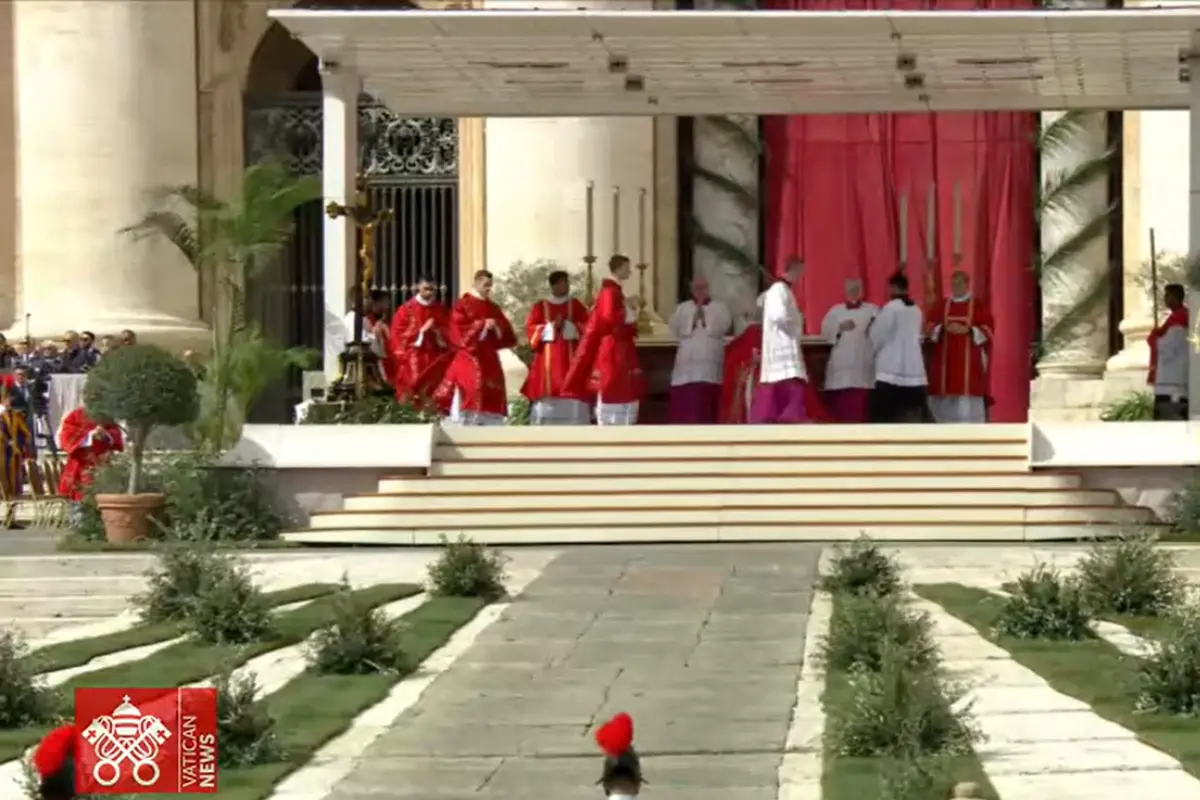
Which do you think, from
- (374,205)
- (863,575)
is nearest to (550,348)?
(374,205)

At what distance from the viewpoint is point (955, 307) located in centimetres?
2512

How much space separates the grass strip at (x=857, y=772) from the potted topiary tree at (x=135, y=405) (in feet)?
33.1

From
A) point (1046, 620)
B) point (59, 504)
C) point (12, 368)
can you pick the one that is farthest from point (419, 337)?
point (1046, 620)

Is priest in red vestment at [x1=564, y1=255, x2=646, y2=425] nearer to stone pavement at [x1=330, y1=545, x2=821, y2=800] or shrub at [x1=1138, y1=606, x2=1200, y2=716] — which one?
stone pavement at [x1=330, y1=545, x2=821, y2=800]

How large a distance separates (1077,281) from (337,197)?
1006 centimetres

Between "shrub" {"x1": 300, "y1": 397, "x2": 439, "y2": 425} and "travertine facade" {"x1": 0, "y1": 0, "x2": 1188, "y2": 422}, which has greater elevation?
"travertine facade" {"x1": 0, "y1": 0, "x2": 1188, "y2": 422}

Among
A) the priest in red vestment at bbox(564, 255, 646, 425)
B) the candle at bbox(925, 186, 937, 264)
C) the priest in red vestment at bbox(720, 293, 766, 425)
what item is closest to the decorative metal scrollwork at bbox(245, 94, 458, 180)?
the candle at bbox(925, 186, 937, 264)

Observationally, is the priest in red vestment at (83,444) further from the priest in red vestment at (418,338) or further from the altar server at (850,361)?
the altar server at (850,361)

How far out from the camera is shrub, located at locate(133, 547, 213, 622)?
15.7 metres

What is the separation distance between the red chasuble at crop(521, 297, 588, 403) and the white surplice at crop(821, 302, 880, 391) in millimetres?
2261

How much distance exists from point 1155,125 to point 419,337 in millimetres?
8002

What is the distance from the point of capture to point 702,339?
25.3 m

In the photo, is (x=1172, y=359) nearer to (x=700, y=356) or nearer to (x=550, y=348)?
(x=700, y=356)

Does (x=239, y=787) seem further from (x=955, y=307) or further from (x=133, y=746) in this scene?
(x=955, y=307)
